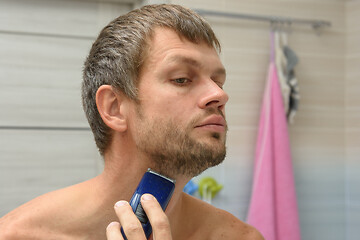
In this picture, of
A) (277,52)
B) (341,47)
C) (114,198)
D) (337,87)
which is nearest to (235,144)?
(277,52)

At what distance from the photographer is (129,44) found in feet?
2.85

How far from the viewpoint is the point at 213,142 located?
808mm

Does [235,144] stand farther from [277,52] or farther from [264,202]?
[277,52]

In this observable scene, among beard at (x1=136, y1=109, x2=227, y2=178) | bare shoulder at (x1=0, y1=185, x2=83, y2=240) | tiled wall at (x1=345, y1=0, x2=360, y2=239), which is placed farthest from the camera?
tiled wall at (x1=345, y1=0, x2=360, y2=239)

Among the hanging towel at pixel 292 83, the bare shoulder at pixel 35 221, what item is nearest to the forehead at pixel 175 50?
the bare shoulder at pixel 35 221

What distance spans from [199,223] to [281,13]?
1167 mm

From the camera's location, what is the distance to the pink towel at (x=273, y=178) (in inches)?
68.0

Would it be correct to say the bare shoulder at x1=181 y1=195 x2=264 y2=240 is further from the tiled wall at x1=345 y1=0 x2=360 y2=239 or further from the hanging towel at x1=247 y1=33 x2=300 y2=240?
the tiled wall at x1=345 y1=0 x2=360 y2=239

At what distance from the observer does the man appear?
2.66 ft

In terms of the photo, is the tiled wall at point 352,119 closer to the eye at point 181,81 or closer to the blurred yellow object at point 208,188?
the blurred yellow object at point 208,188

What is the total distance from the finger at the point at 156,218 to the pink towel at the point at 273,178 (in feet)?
3.49

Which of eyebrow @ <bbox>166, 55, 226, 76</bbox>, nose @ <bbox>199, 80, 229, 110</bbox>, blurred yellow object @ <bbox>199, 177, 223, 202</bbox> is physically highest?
eyebrow @ <bbox>166, 55, 226, 76</bbox>

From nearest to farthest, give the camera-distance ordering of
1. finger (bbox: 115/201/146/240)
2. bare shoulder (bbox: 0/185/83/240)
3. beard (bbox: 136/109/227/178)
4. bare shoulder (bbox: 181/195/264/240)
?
finger (bbox: 115/201/146/240), beard (bbox: 136/109/227/178), bare shoulder (bbox: 0/185/83/240), bare shoulder (bbox: 181/195/264/240)

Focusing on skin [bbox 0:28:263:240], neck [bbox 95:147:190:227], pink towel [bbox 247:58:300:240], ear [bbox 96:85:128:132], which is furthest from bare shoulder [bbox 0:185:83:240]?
pink towel [bbox 247:58:300:240]
